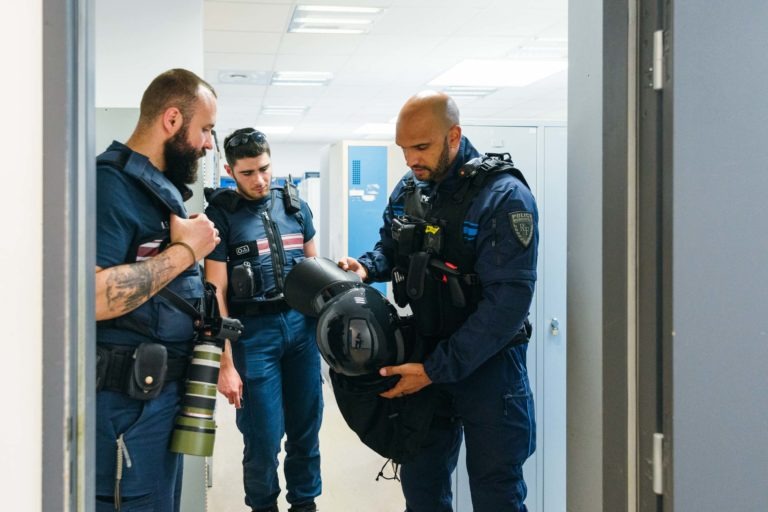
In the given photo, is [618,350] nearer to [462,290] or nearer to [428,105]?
[462,290]

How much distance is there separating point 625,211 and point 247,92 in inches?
300

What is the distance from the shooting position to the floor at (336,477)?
9.70 ft

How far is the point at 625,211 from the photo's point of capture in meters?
1.17

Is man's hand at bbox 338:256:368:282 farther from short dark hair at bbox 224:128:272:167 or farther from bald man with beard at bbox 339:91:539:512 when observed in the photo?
short dark hair at bbox 224:128:272:167

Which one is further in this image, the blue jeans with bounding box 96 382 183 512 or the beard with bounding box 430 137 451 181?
the beard with bounding box 430 137 451 181

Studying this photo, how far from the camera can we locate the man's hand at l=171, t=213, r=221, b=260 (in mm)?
1535

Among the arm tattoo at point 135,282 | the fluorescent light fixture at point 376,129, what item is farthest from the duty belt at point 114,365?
the fluorescent light fixture at point 376,129

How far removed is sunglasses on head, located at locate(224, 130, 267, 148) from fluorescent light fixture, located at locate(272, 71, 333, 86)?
15.8 feet

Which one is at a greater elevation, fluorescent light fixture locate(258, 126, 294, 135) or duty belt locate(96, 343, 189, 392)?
fluorescent light fixture locate(258, 126, 294, 135)

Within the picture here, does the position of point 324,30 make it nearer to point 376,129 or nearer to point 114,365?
point 114,365

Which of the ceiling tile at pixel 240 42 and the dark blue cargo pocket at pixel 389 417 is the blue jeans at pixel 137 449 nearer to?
the dark blue cargo pocket at pixel 389 417

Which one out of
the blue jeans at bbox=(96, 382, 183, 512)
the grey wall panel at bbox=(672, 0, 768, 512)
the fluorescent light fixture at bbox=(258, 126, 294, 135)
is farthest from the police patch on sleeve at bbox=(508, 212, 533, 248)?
the fluorescent light fixture at bbox=(258, 126, 294, 135)
